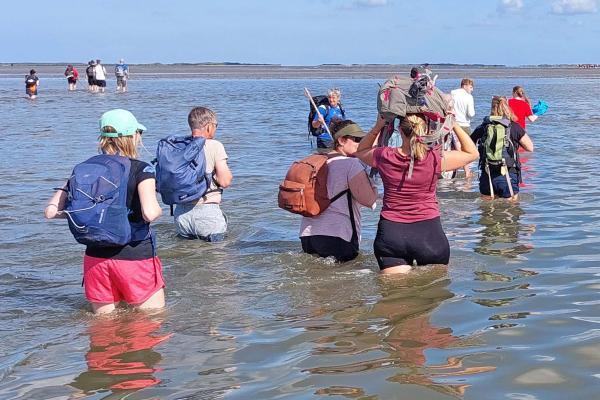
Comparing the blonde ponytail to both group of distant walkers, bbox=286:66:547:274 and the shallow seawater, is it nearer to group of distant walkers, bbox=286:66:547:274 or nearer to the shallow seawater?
group of distant walkers, bbox=286:66:547:274

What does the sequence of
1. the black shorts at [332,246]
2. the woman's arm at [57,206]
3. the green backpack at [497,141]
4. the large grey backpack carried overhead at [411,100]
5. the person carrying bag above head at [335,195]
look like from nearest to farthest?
the woman's arm at [57,206]
the large grey backpack carried overhead at [411,100]
the person carrying bag above head at [335,195]
the black shorts at [332,246]
the green backpack at [497,141]

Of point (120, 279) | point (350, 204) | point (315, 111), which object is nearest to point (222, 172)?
point (350, 204)

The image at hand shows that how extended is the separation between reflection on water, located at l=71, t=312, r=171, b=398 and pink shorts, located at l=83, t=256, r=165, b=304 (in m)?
0.20

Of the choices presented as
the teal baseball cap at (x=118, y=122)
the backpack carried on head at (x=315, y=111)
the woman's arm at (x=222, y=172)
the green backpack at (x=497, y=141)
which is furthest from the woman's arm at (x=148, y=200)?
the backpack carried on head at (x=315, y=111)

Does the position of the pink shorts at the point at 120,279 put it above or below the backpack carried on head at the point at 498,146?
below

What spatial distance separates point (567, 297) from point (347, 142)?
2.32 m

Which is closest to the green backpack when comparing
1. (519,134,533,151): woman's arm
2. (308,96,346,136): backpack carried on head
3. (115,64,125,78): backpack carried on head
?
(519,134,533,151): woman's arm

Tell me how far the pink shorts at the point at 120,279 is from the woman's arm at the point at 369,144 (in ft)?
6.34

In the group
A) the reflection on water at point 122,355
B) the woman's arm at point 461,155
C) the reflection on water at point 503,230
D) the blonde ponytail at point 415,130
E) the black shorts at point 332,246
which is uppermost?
the blonde ponytail at point 415,130

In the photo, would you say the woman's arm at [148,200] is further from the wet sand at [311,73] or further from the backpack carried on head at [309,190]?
the wet sand at [311,73]

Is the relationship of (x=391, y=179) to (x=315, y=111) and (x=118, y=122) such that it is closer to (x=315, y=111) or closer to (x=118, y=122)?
(x=118, y=122)

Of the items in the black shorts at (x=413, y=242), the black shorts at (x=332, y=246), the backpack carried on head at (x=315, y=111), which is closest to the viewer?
the black shorts at (x=413, y=242)

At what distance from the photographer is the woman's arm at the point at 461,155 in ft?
21.0

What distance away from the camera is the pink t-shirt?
244 inches
